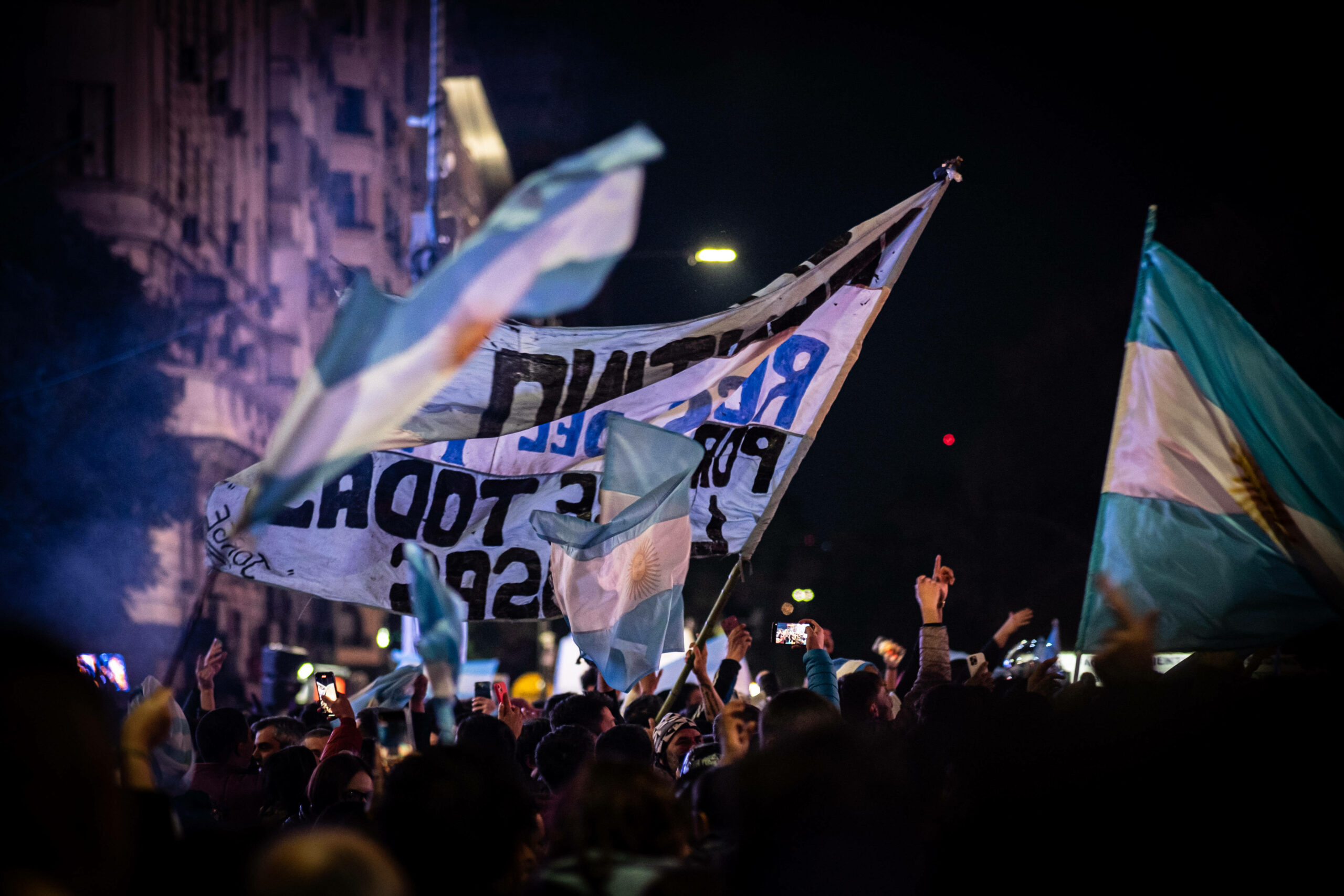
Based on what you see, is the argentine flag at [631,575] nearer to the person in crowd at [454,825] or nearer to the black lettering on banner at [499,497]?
the black lettering on banner at [499,497]

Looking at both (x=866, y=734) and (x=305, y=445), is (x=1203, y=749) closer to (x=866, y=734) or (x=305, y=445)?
(x=866, y=734)

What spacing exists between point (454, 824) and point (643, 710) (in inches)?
196

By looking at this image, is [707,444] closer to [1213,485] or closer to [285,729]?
[1213,485]

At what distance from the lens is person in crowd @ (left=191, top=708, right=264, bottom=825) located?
606 centimetres

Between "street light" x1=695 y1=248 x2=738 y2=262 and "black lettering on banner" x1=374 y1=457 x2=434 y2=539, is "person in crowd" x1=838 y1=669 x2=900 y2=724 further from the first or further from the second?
"street light" x1=695 y1=248 x2=738 y2=262

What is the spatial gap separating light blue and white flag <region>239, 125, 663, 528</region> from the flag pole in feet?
10.9

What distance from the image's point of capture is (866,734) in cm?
313

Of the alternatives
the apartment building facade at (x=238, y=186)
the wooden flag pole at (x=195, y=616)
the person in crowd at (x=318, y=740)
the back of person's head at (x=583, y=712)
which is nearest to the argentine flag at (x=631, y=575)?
the back of person's head at (x=583, y=712)

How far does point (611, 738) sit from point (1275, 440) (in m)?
3.91

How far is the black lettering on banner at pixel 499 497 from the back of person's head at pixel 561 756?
2.28 metres

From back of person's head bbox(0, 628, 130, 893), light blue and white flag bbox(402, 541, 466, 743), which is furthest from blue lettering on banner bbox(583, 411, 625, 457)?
back of person's head bbox(0, 628, 130, 893)

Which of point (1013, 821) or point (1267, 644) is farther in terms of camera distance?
point (1267, 644)

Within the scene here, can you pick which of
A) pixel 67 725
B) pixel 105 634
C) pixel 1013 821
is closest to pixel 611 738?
pixel 1013 821

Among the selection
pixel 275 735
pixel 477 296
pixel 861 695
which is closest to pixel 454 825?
pixel 477 296
